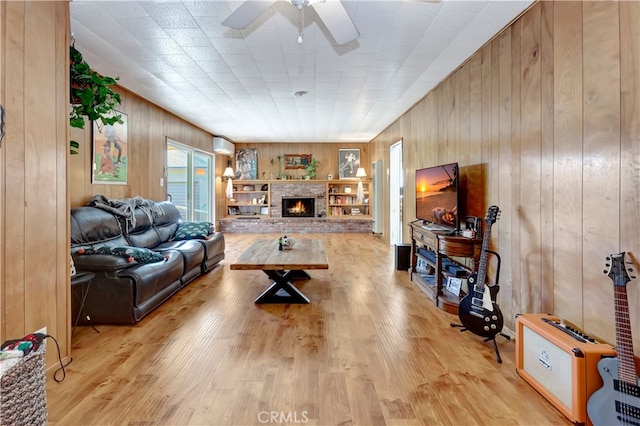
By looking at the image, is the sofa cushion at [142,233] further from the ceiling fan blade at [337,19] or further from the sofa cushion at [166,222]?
the ceiling fan blade at [337,19]

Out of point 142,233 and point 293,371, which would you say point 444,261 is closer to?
point 293,371

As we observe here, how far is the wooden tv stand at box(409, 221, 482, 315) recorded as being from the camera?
269 centimetres

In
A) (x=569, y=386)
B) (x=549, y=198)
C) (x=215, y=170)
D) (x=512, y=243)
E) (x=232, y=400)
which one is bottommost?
(x=232, y=400)

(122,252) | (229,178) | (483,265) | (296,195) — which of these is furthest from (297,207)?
(483,265)

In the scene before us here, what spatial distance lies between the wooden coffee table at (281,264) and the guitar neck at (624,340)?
1.90 m

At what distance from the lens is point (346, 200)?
8812mm

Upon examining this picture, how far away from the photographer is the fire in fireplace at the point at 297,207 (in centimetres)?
862

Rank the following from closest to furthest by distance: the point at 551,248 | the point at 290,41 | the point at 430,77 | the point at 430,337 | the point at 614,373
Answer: the point at 614,373
the point at 551,248
the point at 430,337
the point at 290,41
the point at 430,77

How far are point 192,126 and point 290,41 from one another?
14.1 feet

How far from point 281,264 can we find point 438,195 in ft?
6.29

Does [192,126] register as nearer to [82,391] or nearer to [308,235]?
[308,235]

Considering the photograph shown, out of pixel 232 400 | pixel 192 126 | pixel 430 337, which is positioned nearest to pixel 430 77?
pixel 430 337

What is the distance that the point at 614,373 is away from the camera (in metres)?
1.36

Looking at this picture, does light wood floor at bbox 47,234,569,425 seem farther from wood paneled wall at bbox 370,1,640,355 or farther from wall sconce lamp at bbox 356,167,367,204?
wall sconce lamp at bbox 356,167,367,204
